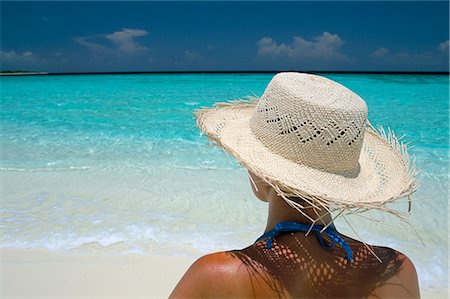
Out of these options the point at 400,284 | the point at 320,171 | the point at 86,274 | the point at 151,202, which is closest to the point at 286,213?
the point at 320,171

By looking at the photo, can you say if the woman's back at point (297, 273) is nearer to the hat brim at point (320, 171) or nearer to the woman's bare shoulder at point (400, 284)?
the woman's bare shoulder at point (400, 284)

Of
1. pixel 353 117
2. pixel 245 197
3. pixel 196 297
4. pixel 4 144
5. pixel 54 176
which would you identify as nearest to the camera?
pixel 196 297

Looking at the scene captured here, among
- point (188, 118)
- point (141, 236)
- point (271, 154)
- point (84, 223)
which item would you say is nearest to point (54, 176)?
point (84, 223)

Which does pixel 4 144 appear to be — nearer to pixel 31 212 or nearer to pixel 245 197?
pixel 31 212

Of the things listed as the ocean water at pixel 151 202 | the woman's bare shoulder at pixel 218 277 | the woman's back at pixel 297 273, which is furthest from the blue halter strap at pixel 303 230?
the ocean water at pixel 151 202

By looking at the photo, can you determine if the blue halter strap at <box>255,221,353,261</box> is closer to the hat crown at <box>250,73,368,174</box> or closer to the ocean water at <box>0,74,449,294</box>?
the hat crown at <box>250,73,368,174</box>

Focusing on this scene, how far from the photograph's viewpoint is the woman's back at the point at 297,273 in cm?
103

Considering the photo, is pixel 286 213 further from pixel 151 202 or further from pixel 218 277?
pixel 151 202

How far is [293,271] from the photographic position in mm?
1069

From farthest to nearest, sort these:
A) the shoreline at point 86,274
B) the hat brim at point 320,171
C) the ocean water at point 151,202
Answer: the ocean water at point 151,202 < the shoreline at point 86,274 < the hat brim at point 320,171

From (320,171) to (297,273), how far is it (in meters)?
0.30

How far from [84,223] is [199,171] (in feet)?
5.23

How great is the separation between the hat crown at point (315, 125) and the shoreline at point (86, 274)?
147 centimetres

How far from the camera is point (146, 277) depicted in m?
2.42
